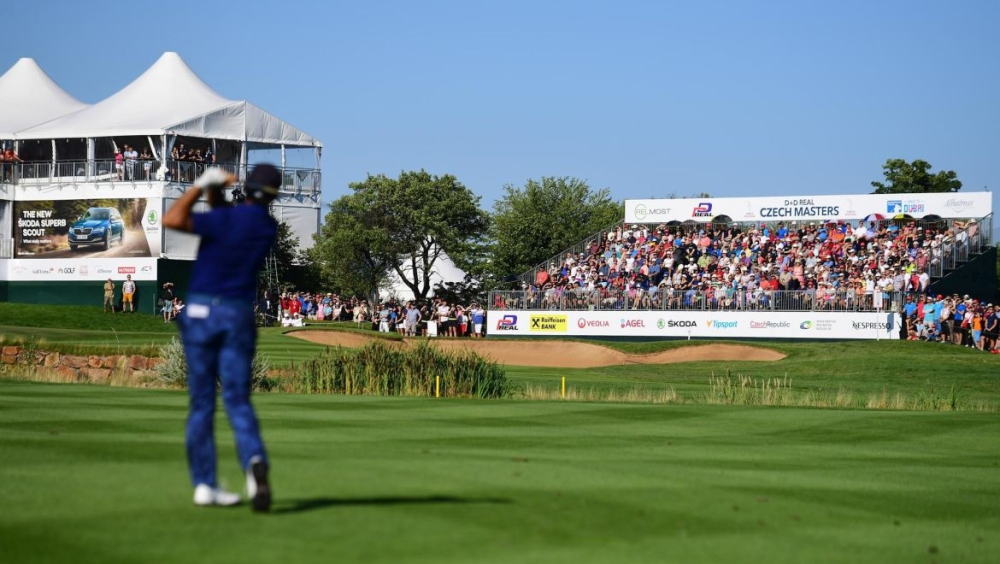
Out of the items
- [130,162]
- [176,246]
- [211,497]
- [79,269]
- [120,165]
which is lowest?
[211,497]

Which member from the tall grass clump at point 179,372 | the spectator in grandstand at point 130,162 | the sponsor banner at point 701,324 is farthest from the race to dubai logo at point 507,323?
the tall grass clump at point 179,372

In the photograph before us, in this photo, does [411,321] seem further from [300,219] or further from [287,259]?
[300,219]

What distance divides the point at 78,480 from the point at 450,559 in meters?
3.42

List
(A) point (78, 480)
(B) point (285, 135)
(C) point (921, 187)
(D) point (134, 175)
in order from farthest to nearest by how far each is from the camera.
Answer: (C) point (921, 187)
(B) point (285, 135)
(D) point (134, 175)
(A) point (78, 480)

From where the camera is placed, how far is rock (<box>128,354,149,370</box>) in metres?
29.9

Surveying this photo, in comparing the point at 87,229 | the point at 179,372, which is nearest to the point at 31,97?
the point at 87,229

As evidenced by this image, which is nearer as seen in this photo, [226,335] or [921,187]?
[226,335]

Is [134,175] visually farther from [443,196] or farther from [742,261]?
[742,261]

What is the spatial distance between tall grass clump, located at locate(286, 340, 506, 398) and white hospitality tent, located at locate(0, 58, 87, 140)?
59887 mm

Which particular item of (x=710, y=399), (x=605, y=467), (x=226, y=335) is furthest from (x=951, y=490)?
(x=710, y=399)

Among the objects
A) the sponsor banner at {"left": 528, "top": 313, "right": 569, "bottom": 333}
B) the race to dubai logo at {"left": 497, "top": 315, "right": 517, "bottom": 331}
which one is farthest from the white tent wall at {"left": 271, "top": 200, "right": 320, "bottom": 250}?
the sponsor banner at {"left": 528, "top": 313, "right": 569, "bottom": 333}

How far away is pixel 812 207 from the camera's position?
57312mm

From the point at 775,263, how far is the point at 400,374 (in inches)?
1246

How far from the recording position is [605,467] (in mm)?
12094
